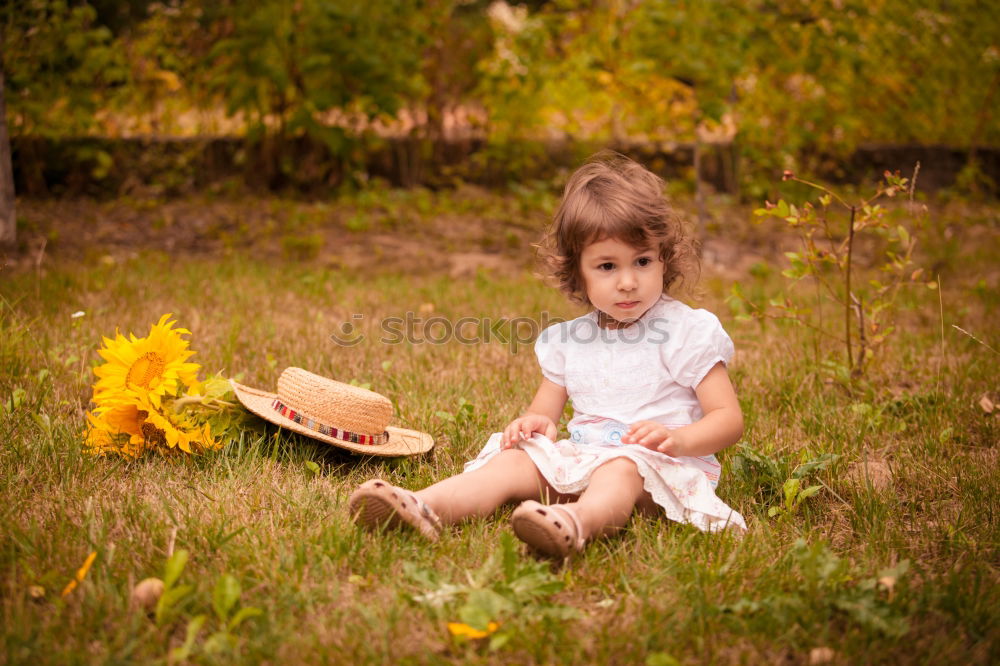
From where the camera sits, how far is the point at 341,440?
2371 millimetres

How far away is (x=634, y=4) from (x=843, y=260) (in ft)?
12.1

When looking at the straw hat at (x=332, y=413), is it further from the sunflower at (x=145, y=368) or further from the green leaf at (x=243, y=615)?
the green leaf at (x=243, y=615)

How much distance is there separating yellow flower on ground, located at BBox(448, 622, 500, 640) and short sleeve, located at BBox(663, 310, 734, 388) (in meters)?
0.98

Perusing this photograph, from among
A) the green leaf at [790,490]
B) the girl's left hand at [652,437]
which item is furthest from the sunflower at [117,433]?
the green leaf at [790,490]

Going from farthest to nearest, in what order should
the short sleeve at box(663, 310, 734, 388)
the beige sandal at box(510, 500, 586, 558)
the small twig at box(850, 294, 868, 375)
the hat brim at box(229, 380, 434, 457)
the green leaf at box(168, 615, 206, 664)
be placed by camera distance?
the small twig at box(850, 294, 868, 375), the hat brim at box(229, 380, 434, 457), the short sleeve at box(663, 310, 734, 388), the beige sandal at box(510, 500, 586, 558), the green leaf at box(168, 615, 206, 664)

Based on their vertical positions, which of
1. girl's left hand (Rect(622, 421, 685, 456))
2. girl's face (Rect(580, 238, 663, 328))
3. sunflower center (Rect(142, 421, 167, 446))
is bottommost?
sunflower center (Rect(142, 421, 167, 446))

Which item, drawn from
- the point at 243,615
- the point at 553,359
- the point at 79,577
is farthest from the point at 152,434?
the point at 553,359

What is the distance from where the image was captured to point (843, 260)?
3027 mm

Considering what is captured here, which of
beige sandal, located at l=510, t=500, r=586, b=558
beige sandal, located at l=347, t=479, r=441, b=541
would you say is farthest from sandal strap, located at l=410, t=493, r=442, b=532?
beige sandal, located at l=510, t=500, r=586, b=558

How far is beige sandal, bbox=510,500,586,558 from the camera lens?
180 centimetres

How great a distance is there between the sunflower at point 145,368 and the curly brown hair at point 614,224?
1.11 metres

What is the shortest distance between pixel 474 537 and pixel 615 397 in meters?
0.63

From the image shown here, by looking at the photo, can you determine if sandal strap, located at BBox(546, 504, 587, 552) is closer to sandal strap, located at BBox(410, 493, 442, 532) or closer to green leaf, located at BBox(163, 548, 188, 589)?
sandal strap, located at BBox(410, 493, 442, 532)

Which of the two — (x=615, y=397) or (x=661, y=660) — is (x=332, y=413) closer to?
(x=615, y=397)
